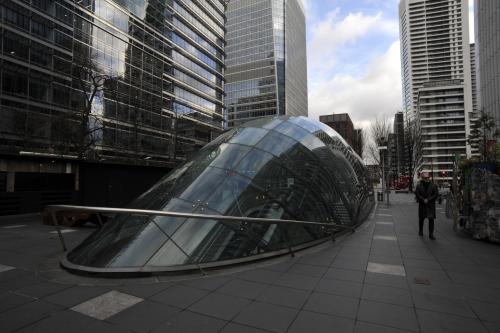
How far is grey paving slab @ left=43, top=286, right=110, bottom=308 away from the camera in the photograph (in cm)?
412

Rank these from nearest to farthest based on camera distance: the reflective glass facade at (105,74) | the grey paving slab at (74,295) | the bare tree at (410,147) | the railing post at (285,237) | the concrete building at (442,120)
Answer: the grey paving slab at (74,295), the railing post at (285,237), the reflective glass facade at (105,74), the bare tree at (410,147), the concrete building at (442,120)

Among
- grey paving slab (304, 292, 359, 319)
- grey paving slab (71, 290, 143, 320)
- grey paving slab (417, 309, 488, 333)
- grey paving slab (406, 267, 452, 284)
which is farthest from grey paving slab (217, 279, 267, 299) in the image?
grey paving slab (406, 267, 452, 284)

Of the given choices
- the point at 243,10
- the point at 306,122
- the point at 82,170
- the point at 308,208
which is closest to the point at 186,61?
the point at 82,170

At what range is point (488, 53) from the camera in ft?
147

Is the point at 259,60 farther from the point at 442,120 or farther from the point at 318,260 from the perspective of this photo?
the point at 318,260

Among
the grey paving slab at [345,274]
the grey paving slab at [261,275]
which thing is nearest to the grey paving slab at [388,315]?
the grey paving slab at [345,274]

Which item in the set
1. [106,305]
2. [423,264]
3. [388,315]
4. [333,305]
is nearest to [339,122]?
[423,264]

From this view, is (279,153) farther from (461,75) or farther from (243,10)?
(461,75)

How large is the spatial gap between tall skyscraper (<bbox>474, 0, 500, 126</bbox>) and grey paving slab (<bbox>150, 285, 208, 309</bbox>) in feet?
159

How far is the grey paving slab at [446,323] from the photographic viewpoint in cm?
343

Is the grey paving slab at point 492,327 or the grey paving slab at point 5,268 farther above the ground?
the grey paving slab at point 492,327

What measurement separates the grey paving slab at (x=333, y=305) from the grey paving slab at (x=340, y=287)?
0.16 metres

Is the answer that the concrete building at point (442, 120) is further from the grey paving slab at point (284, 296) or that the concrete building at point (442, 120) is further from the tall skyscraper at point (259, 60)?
the grey paving slab at point (284, 296)

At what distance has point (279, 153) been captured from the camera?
363 inches
